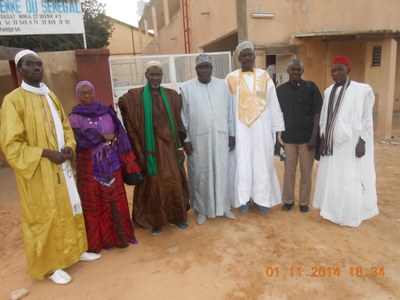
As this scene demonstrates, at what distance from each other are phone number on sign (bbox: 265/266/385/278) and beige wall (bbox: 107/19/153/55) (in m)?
26.0

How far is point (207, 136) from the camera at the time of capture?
3600 mm

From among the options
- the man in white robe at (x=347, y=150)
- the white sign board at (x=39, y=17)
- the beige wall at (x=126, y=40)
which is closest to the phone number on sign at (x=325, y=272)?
the man in white robe at (x=347, y=150)

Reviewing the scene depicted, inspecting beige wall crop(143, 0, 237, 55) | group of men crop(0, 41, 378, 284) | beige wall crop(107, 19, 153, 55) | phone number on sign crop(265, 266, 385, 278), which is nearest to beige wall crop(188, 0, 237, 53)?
beige wall crop(143, 0, 237, 55)

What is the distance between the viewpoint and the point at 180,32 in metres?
13.9

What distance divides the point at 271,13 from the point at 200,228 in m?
5.91

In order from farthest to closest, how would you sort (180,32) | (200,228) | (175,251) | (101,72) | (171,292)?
1. (180,32)
2. (101,72)
3. (200,228)
4. (175,251)
5. (171,292)

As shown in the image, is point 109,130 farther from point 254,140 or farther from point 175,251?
point 254,140

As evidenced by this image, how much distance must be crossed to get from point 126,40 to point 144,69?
22.9 m

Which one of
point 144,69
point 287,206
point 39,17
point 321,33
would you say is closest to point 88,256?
point 287,206

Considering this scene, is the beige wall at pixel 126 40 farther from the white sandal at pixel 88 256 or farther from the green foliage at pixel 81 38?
the white sandal at pixel 88 256

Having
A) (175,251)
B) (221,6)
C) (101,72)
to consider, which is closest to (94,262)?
(175,251)

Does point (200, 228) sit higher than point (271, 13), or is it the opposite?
point (271, 13)

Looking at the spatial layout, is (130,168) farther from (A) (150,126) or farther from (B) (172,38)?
(B) (172,38)

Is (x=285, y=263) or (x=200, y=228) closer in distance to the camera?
(x=285, y=263)
